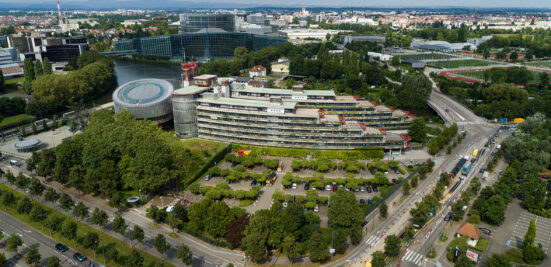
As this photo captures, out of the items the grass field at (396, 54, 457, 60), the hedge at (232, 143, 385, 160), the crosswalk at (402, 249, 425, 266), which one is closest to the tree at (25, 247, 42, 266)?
the hedge at (232, 143, 385, 160)

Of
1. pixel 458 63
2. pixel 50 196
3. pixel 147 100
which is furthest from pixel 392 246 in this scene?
pixel 458 63

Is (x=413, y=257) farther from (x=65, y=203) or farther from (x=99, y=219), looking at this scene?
(x=65, y=203)

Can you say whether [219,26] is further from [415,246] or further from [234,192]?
[415,246]

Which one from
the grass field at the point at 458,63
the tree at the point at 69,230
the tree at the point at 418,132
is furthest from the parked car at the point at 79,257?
the grass field at the point at 458,63

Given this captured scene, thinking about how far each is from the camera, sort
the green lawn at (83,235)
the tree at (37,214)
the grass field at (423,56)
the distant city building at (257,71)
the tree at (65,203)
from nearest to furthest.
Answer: the green lawn at (83,235)
the tree at (37,214)
the tree at (65,203)
the distant city building at (257,71)
the grass field at (423,56)

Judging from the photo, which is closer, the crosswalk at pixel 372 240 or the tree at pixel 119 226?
the tree at pixel 119 226

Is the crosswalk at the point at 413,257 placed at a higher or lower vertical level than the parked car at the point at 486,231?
lower

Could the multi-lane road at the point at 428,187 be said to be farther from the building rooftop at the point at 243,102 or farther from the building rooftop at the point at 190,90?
the building rooftop at the point at 190,90
